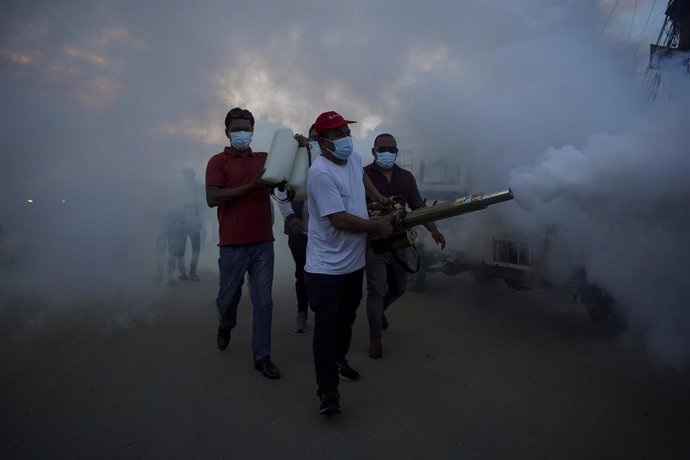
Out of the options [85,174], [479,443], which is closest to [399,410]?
[479,443]

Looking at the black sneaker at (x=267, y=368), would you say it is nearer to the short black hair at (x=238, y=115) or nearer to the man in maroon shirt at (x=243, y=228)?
the man in maroon shirt at (x=243, y=228)

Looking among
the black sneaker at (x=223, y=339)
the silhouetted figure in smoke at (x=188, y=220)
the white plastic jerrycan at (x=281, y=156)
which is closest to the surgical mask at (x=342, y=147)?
the white plastic jerrycan at (x=281, y=156)

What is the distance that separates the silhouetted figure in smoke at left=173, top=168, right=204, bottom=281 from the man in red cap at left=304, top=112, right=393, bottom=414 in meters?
4.92

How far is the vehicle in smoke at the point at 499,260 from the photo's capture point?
435 centimetres

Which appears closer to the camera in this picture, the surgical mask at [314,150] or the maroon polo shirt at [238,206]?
the maroon polo shirt at [238,206]

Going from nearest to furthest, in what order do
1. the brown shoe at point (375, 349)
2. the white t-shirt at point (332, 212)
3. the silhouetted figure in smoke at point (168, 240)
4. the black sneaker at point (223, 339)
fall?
the white t-shirt at point (332, 212), the brown shoe at point (375, 349), the black sneaker at point (223, 339), the silhouetted figure in smoke at point (168, 240)

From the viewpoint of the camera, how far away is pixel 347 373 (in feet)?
11.5

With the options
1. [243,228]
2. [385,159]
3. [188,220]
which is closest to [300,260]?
[243,228]

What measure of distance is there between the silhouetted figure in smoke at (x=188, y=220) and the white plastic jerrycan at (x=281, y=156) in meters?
4.32

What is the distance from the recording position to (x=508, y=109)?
5.52 m

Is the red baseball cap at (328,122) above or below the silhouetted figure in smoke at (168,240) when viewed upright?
above

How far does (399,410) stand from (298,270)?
7.36ft

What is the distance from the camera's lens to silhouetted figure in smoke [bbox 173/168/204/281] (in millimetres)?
7410

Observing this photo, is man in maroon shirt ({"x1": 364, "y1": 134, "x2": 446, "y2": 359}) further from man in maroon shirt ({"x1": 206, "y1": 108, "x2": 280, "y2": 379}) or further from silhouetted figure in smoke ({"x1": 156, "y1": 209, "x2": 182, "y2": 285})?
silhouetted figure in smoke ({"x1": 156, "y1": 209, "x2": 182, "y2": 285})
